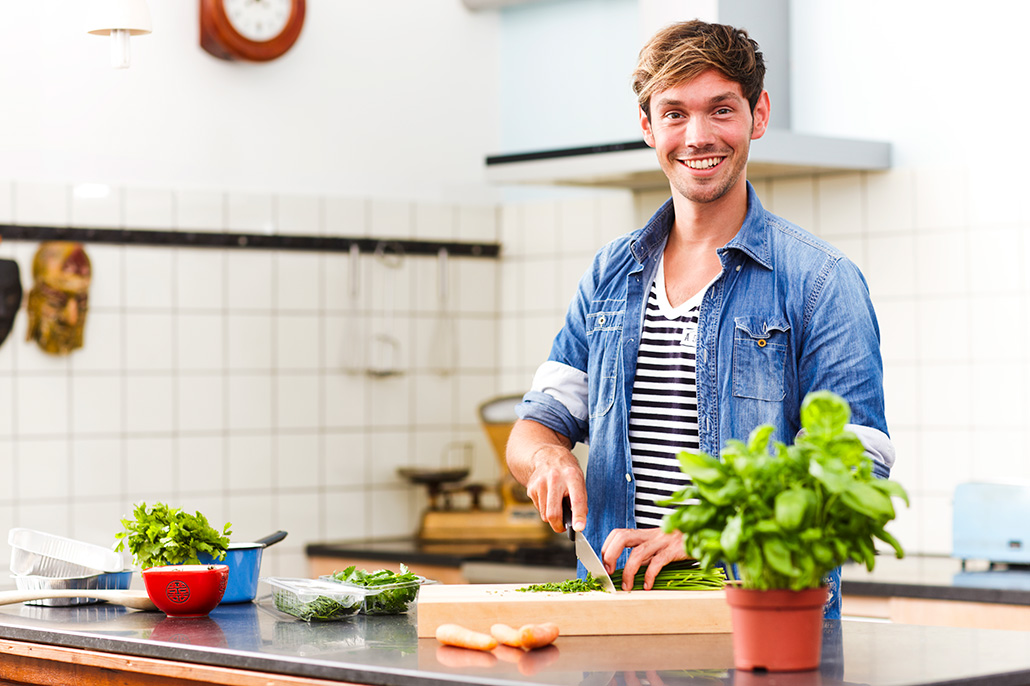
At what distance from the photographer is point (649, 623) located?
1834 mm

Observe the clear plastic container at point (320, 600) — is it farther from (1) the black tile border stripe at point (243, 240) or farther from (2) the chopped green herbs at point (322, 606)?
(1) the black tile border stripe at point (243, 240)

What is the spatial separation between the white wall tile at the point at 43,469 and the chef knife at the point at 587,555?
2.42 m

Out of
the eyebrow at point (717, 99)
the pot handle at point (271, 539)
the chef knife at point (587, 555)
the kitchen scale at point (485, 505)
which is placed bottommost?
the kitchen scale at point (485, 505)

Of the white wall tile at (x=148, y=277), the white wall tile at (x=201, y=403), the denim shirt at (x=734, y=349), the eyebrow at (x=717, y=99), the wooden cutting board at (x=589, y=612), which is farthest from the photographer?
the white wall tile at (x=201, y=403)

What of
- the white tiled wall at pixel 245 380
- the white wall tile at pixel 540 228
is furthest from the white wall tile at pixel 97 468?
the white wall tile at pixel 540 228

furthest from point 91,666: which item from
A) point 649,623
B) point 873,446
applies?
point 873,446

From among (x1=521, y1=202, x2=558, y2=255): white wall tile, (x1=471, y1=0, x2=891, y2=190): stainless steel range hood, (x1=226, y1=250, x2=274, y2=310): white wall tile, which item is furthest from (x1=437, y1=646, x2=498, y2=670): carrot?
(x1=521, y1=202, x2=558, y2=255): white wall tile

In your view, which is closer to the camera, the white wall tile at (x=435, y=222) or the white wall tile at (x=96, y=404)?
the white wall tile at (x=96, y=404)

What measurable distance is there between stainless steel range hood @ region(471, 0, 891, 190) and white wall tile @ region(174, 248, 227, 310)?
875mm

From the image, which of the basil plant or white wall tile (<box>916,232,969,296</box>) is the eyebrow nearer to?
the basil plant

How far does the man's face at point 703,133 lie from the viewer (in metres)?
2.06

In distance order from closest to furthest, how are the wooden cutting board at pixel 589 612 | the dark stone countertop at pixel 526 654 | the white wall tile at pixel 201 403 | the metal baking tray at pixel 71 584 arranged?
the dark stone countertop at pixel 526 654, the wooden cutting board at pixel 589 612, the metal baking tray at pixel 71 584, the white wall tile at pixel 201 403

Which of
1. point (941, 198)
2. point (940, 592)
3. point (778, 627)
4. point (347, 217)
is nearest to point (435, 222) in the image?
point (347, 217)

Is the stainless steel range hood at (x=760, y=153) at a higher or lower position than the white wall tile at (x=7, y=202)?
higher
